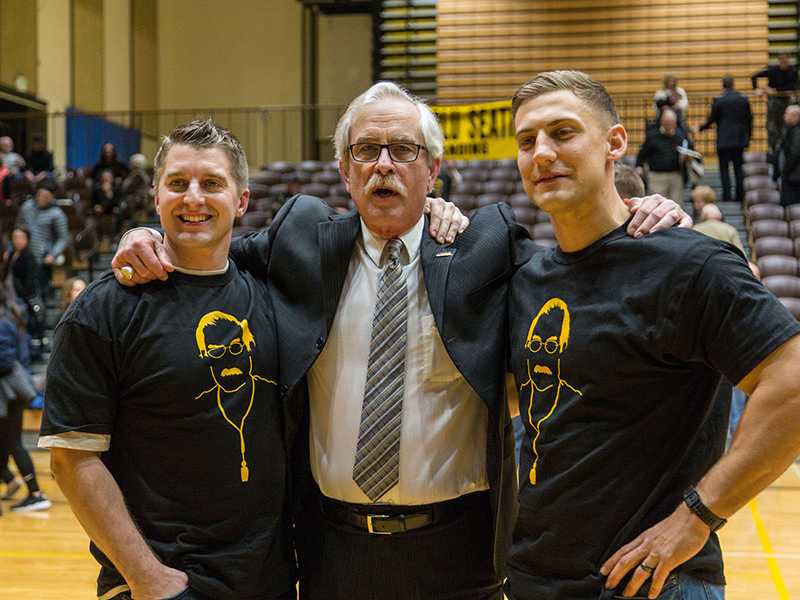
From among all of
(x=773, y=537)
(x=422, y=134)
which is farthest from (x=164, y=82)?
(x=422, y=134)

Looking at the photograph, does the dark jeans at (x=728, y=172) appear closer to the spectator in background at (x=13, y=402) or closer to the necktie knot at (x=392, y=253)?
the spectator in background at (x=13, y=402)

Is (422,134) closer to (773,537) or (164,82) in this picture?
(773,537)

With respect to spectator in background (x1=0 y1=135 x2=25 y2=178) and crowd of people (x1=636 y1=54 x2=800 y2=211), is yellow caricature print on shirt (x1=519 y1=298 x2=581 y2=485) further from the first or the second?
spectator in background (x1=0 y1=135 x2=25 y2=178)

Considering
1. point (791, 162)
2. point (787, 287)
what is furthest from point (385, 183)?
point (791, 162)

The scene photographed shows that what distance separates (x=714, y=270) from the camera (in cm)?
182

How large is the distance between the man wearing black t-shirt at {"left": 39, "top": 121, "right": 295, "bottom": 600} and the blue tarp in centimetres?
1493

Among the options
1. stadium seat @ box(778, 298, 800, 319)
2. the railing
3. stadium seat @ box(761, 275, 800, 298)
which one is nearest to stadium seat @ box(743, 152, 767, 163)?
the railing

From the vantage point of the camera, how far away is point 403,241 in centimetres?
251

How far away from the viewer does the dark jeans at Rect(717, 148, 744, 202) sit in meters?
11.7

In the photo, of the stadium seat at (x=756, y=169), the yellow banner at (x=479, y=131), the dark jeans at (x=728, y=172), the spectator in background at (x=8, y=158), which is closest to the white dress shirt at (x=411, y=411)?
the yellow banner at (x=479, y=131)

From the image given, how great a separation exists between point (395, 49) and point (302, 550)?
15800mm

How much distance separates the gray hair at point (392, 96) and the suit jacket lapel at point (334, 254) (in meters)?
0.17

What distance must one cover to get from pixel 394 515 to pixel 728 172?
1050 centimetres

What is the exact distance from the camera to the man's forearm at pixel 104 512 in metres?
2.04
